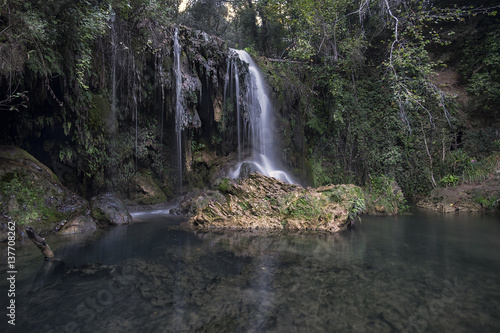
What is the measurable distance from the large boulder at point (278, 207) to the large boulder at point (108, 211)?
6.74 feet

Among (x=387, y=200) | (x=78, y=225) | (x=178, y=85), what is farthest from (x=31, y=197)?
(x=387, y=200)

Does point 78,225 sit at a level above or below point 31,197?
below

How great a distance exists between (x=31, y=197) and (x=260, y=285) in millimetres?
5919

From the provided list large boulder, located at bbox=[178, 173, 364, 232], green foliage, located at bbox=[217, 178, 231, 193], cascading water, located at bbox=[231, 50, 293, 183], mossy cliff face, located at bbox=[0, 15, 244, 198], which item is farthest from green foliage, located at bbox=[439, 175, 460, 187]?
green foliage, located at bbox=[217, 178, 231, 193]

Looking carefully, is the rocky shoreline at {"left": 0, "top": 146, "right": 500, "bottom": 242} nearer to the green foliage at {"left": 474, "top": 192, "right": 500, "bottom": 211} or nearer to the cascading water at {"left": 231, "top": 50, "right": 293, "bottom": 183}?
the cascading water at {"left": 231, "top": 50, "right": 293, "bottom": 183}

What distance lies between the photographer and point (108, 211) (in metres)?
7.27

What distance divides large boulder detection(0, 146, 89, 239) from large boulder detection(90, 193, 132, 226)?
1.27 feet

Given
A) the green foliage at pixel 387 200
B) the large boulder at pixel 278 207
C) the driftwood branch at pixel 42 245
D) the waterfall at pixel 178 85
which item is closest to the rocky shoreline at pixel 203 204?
the large boulder at pixel 278 207

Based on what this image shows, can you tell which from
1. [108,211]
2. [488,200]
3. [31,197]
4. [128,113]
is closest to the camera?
[31,197]

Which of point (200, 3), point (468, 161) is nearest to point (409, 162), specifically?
point (468, 161)

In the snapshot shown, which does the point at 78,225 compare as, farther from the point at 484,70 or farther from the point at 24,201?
the point at 484,70

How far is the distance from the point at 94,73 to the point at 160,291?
781cm

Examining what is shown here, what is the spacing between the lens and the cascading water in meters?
12.1

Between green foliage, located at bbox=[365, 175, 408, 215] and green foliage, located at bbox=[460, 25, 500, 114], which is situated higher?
green foliage, located at bbox=[460, 25, 500, 114]
